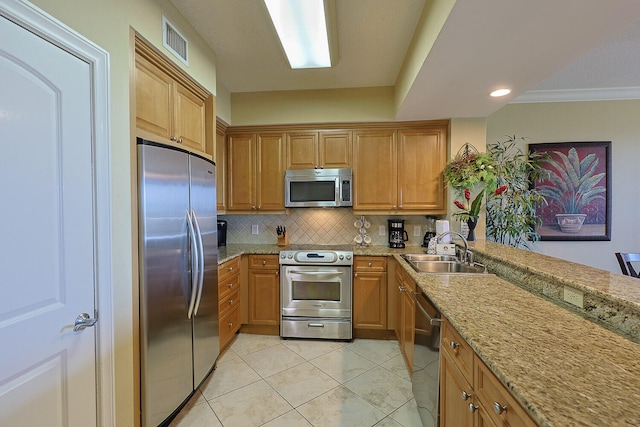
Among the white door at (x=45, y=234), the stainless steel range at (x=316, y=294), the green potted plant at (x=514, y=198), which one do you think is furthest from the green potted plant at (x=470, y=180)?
the white door at (x=45, y=234)

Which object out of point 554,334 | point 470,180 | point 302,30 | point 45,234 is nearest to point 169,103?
point 302,30

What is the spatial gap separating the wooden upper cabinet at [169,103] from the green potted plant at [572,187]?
12.8 feet

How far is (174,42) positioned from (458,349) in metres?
2.43

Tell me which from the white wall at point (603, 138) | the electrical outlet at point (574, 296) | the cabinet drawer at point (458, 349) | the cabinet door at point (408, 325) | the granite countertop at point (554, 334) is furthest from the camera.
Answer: the white wall at point (603, 138)

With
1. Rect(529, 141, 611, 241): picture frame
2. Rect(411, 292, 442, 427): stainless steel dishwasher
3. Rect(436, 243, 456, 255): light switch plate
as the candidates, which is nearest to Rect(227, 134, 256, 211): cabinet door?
Rect(436, 243, 456, 255): light switch plate

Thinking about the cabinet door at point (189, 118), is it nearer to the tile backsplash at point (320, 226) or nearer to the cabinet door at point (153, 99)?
the cabinet door at point (153, 99)

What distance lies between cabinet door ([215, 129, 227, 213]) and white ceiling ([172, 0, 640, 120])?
22.9 inches

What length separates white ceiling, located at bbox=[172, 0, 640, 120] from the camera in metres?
1.33

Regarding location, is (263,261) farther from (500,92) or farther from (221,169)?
(500,92)

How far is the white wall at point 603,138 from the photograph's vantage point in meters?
3.19

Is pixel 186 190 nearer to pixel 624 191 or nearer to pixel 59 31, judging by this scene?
pixel 59 31

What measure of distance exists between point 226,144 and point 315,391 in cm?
279

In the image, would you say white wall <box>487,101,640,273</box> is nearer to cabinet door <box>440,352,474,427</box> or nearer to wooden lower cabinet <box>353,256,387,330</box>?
wooden lower cabinet <box>353,256,387,330</box>

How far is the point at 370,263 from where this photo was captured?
9.39 ft
